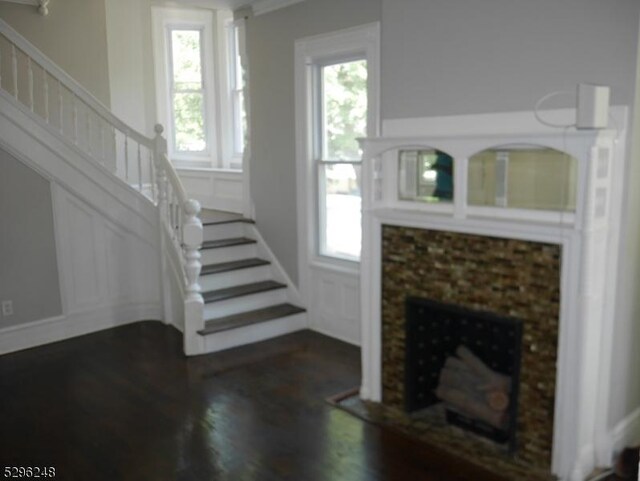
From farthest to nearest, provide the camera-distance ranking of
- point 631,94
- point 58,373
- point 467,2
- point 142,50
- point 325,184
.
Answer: point 142,50 < point 325,184 < point 58,373 < point 467,2 < point 631,94

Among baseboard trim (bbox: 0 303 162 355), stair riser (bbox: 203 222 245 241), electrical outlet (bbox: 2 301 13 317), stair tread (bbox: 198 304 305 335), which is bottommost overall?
baseboard trim (bbox: 0 303 162 355)

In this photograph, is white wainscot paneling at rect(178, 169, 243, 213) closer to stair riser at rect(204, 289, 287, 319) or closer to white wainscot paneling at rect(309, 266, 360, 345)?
stair riser at rect(204, 289, 287, 319)

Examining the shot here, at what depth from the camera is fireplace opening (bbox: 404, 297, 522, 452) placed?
3.29 meters

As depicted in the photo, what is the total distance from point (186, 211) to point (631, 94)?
3287 mm

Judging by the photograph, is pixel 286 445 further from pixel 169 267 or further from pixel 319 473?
pixel 169 267

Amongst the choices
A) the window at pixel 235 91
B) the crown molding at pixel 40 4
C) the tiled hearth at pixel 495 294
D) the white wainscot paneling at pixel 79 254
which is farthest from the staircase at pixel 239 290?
the crown molding at pixel 40 4

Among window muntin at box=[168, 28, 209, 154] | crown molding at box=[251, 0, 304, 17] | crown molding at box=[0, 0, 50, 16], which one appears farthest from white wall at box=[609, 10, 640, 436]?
crown molding at box=[0, 0, 50, 16]

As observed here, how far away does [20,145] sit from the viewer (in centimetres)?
489

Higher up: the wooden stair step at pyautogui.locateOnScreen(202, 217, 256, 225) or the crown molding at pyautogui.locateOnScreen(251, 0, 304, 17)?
the crown molding at pyautogui.locateOnScreen(251, 0, 304, 17)

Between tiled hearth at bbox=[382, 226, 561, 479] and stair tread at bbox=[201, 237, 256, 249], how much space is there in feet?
7.76

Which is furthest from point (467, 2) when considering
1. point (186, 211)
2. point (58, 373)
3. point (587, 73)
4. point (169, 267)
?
point (58, 373)

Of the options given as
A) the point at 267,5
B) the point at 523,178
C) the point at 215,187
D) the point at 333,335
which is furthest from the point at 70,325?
the point at 523,178

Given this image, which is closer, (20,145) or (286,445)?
(286,445)

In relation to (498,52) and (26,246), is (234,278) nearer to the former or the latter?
(26,246)
